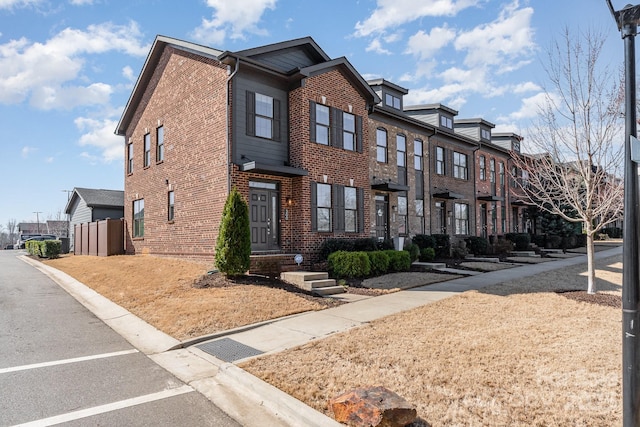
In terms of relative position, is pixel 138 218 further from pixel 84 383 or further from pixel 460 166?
pixel 460 166

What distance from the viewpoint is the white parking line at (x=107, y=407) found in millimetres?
4099

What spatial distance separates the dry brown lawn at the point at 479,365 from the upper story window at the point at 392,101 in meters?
13.9

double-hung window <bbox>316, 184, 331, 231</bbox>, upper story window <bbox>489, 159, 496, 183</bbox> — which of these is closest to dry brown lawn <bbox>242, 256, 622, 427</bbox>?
double-hung window <bbox>316, 184, 331, 231</bbox>

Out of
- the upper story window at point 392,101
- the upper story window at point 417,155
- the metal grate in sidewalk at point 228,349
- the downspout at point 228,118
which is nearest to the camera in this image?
the metal grate in sidewalk at point 228,349

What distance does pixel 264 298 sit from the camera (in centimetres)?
913

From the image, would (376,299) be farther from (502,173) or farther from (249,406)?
(502,173)

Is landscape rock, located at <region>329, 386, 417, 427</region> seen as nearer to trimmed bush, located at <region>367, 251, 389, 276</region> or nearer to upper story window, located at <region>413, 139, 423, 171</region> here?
trimmed bush, located at <region>367, 251, 389, 276</region>

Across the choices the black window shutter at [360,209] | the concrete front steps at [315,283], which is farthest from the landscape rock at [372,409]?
the black window shutter at [360,209]

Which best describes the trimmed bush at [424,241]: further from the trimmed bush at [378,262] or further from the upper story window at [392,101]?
the upper story window at [392,101]

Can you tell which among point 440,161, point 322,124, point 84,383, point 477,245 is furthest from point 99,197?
point 84,383

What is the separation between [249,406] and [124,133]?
20415 mm

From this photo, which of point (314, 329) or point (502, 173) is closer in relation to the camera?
point (314, 329)

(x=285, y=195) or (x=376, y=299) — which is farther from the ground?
(x=285, y=195)

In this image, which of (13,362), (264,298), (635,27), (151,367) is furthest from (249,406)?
(635,27)
